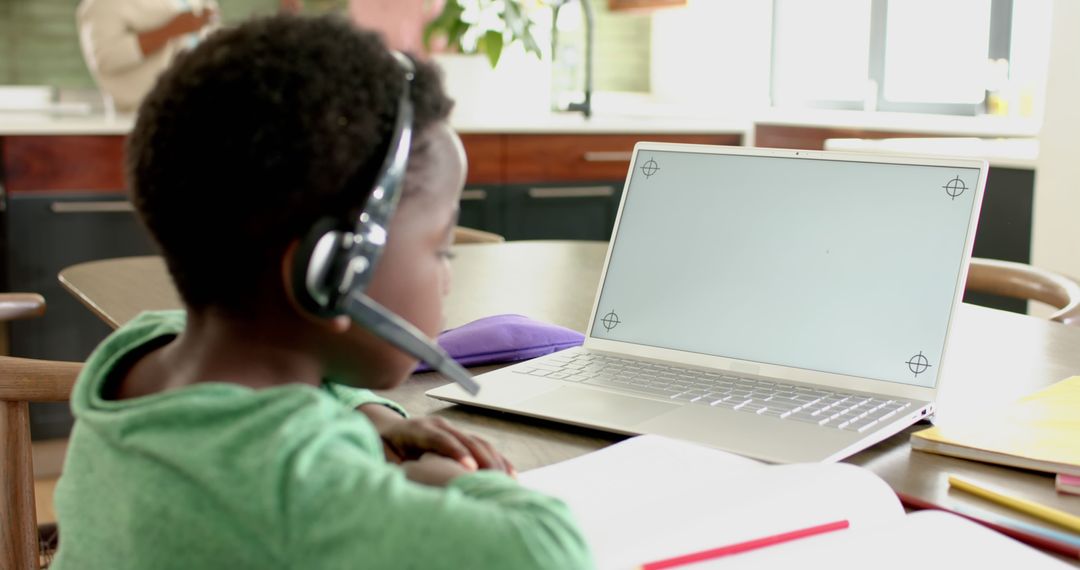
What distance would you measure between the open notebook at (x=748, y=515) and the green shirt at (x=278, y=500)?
0.11 m

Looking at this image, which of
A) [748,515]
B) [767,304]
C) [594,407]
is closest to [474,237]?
[767,304]

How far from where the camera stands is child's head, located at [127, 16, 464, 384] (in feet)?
1.82

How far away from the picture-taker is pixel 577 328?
1287mm

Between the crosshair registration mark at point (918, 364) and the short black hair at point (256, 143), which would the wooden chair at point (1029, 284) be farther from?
the short black hair at point (256, 143)

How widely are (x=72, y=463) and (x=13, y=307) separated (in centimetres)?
109

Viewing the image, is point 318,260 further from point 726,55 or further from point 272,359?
point 726,55

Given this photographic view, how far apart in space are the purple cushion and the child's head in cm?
46

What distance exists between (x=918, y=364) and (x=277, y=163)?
600mm

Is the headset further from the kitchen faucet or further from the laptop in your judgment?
the kitchen faucet

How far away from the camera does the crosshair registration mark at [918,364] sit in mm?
952

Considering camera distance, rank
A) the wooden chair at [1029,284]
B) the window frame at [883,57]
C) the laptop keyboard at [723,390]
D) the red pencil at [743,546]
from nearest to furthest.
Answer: the red pencil at [743,546] → the laptop keyboard at [723,390] → the wooden chair at [1029,284] → the window frame at [883,57]

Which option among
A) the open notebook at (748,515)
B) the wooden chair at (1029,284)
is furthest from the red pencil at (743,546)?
the wooden chair at (1029,284)

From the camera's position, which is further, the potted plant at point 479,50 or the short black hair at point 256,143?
the potted plant at point 479,50

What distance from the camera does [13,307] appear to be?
162cm
